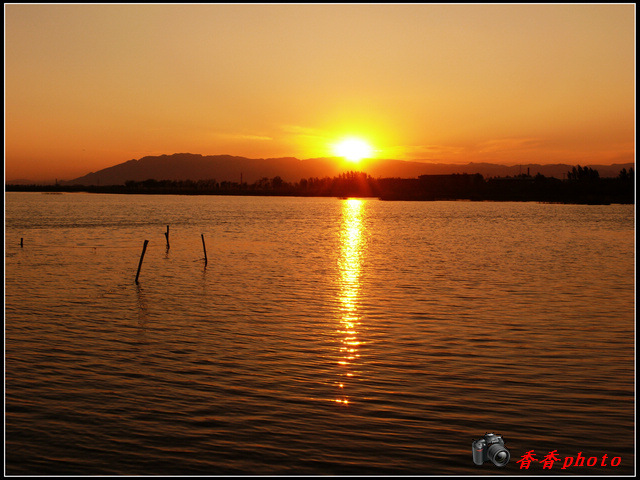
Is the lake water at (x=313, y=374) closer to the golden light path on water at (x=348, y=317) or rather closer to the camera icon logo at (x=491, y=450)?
the golden light path on water at (x=348, y=317)

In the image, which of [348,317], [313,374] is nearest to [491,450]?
[313,374]

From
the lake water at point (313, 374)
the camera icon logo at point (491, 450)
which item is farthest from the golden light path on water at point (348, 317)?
the camera icon logo at point (491, 450)

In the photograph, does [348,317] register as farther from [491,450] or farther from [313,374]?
[491,450]

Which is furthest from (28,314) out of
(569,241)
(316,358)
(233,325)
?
(569,241)

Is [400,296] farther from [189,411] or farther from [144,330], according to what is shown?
[189,411]

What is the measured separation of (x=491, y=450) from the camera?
8.59 m

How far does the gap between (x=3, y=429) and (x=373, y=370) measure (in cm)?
869

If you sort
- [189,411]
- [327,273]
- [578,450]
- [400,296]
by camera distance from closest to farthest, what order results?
1. [578,450]
2. [189,411]
3. [400,296]
4. [327,273]

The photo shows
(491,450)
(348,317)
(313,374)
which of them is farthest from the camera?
(348,317)

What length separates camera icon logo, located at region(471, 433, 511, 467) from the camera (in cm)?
852

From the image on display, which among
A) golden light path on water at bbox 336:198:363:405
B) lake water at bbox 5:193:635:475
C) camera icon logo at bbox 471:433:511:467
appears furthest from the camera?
golden light path on water at bbox 336:198:363:405

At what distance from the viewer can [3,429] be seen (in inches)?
460

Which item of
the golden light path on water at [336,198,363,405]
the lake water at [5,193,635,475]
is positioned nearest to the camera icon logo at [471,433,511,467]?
the lake water at [5,193,635,475]

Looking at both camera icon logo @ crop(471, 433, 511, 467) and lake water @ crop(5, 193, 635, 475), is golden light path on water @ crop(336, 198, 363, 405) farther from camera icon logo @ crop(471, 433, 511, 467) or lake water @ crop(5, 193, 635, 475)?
camera icon logo @ crop(471, 433, 511, 467)
